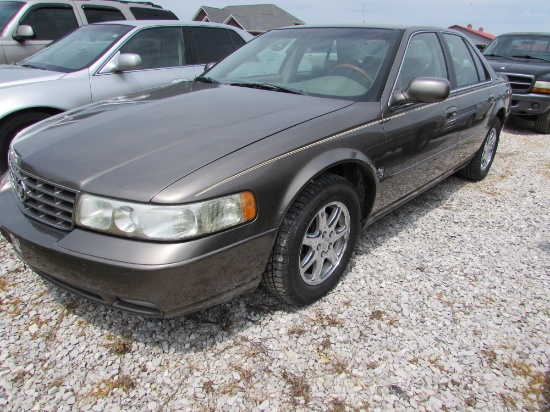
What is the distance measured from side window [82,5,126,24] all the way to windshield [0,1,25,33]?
938mm

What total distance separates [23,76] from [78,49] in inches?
31.3

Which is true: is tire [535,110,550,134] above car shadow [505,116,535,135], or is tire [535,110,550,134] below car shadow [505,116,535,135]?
above

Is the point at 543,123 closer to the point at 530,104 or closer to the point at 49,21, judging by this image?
the point at 530,104

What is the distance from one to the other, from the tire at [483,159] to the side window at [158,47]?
3.48 m

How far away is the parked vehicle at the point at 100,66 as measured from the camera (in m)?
3.68

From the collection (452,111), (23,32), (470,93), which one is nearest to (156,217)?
(452,111)

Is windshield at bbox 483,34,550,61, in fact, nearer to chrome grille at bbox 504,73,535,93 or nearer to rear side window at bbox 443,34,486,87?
chrome grille at bbox 504,73,535,93

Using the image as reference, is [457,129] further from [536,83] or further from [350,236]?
[536,83]

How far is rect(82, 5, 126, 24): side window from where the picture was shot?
21.7 ft

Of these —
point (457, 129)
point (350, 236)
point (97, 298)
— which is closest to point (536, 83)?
point (457, 129)

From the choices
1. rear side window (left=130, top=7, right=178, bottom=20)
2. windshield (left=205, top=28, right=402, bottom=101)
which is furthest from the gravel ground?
rear side window (left=130, top=7, right=178, bottom=20)

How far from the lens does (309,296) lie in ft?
7.75

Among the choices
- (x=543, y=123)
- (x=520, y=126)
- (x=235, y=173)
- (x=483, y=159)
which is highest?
(x=235, y=173)

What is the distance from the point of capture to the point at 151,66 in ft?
15.3
